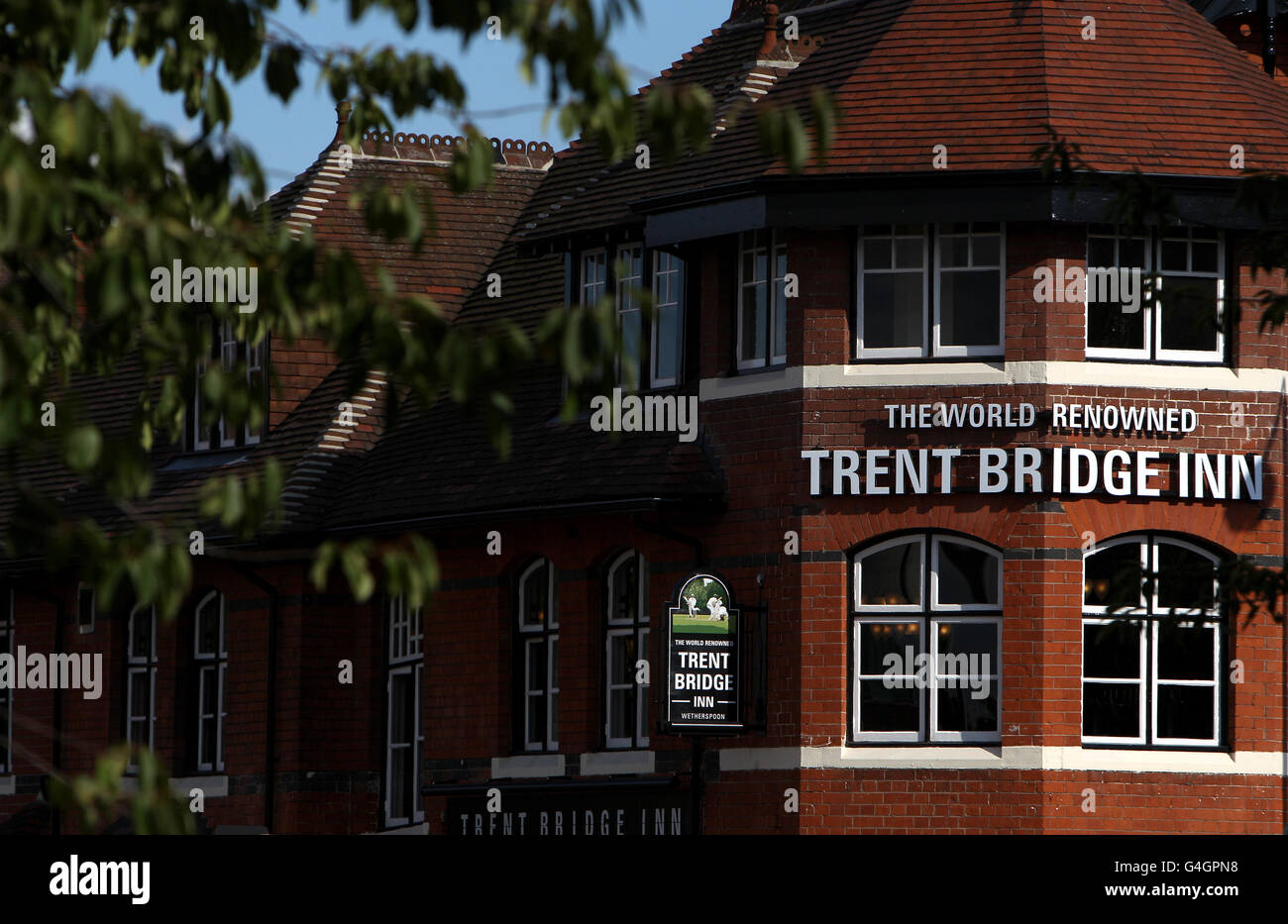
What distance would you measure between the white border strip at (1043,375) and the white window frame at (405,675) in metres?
6.41

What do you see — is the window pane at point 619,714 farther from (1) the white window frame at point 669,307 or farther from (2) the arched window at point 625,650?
(1) the white window frame at point 669,307

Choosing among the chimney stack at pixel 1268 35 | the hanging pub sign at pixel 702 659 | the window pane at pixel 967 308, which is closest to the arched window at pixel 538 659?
the hanging pub sign at pixel 702 659

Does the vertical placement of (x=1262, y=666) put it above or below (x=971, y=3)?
below

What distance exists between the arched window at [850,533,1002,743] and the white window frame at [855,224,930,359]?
1597 millimetres

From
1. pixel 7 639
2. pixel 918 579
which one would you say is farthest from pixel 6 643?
pixel 918 579

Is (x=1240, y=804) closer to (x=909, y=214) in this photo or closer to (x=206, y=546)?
(x=909, y=214)

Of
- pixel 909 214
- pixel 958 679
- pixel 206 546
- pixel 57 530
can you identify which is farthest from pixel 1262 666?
pixel 57 530

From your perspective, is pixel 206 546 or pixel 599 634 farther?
pixel 206 546

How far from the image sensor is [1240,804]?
782 inches

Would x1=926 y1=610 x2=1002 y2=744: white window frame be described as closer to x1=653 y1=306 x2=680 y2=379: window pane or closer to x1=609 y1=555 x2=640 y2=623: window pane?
x1=609 y1=555 x2=640 y2=623: window pane

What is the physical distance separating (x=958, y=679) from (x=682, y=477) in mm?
3160

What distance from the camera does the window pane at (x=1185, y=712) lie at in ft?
65.7

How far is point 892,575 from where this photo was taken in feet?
66.7
